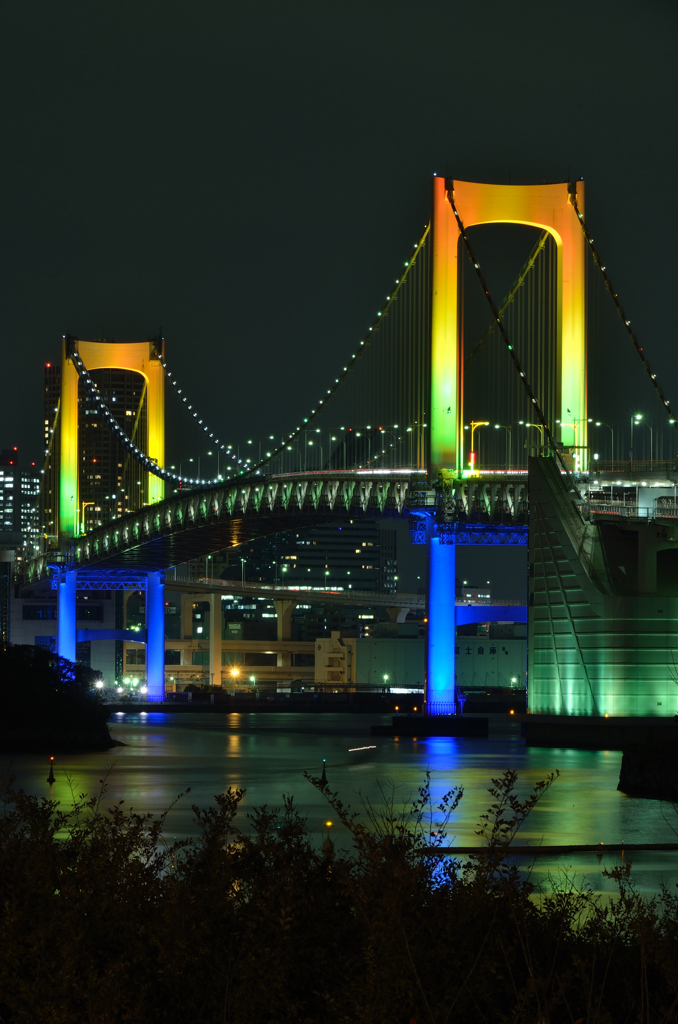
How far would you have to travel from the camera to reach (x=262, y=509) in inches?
2440

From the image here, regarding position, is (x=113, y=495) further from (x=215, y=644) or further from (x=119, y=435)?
(x=215, y=644)

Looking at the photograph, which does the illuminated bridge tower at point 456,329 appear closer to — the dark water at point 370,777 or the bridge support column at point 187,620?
the dark water at point 370,777

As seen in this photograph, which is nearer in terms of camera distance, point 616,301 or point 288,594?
point 616,301

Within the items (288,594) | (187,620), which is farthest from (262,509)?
(187,620)

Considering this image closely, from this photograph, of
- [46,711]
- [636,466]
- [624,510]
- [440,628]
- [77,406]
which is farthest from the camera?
[77,406]

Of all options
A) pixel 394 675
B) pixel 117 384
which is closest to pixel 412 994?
pixel 394 675

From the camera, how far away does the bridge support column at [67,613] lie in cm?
7694

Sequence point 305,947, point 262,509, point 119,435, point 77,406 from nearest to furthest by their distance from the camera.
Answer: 1. point 305,947
2. point 262,509
3. point 119,435
4. point 77,406

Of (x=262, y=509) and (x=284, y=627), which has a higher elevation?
(x=262, y=509)

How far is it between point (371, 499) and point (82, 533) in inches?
979

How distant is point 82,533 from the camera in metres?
78.1

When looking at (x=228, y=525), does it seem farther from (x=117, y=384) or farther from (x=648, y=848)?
(x=117, y=384)

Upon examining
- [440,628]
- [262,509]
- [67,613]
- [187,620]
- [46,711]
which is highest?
[262,509]

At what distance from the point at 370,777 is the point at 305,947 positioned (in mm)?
21613
